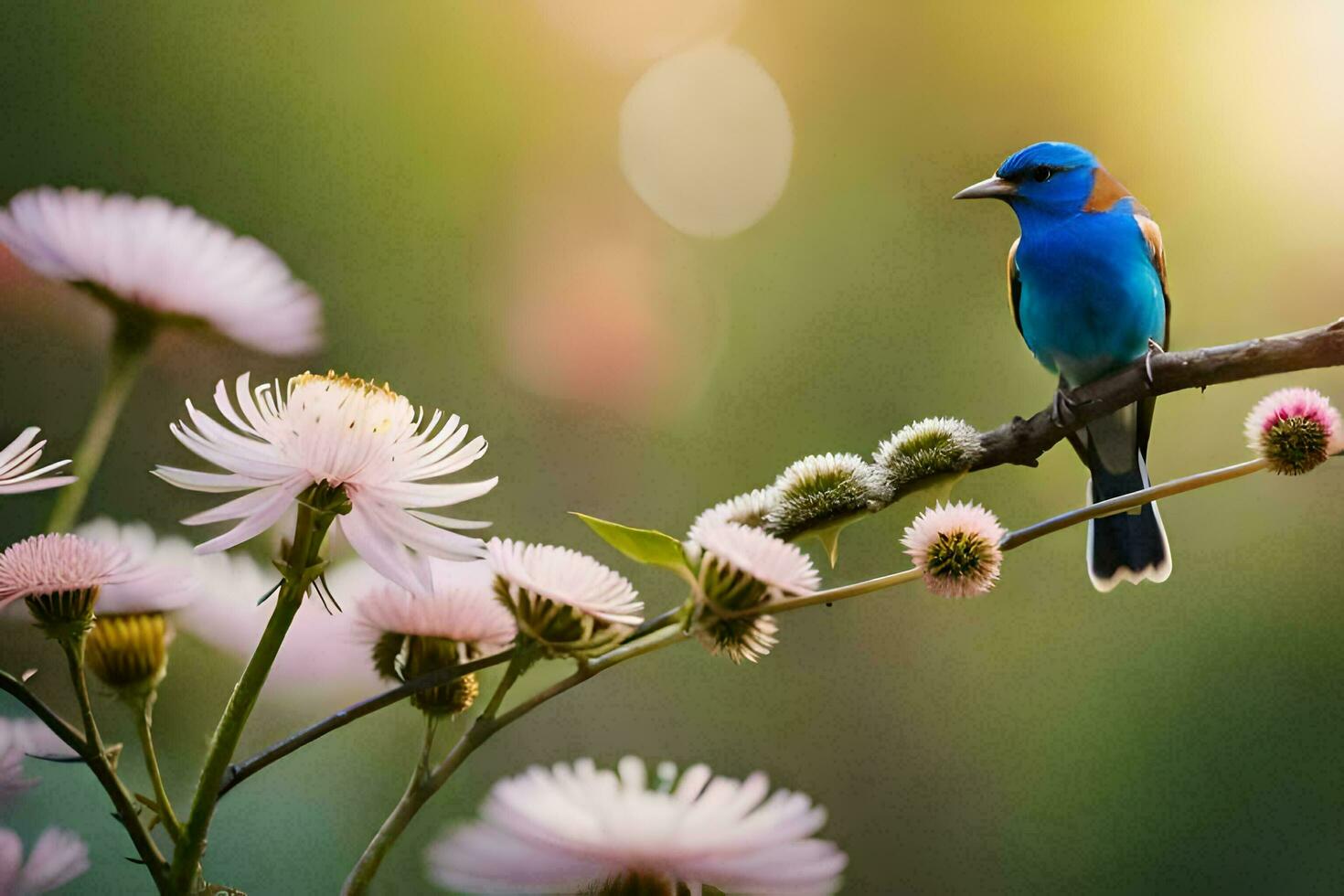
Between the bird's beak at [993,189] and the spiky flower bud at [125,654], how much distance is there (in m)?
0.51

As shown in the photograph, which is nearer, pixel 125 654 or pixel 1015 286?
pixel 125 654

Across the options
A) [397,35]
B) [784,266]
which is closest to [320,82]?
[397,35]

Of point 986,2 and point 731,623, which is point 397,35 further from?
point 731,623

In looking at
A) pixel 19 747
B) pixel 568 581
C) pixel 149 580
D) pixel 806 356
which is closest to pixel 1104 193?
pixel 806 356

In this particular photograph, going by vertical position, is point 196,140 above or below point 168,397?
above

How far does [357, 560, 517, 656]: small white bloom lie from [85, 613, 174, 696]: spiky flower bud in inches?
Answer: 3.9

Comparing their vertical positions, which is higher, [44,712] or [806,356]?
[806,356]

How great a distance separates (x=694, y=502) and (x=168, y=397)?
0.35m

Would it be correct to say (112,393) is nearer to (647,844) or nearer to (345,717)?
(345,717)

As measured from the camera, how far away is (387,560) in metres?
0.39

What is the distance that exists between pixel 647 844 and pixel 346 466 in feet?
0.53

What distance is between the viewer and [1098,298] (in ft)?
2.25

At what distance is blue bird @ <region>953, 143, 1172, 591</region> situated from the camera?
0.66 m

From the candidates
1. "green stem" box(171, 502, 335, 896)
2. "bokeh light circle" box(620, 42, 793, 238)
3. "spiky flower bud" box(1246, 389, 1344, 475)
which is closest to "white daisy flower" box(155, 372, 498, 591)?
"green stem" box(171, 502, 335, 896)
